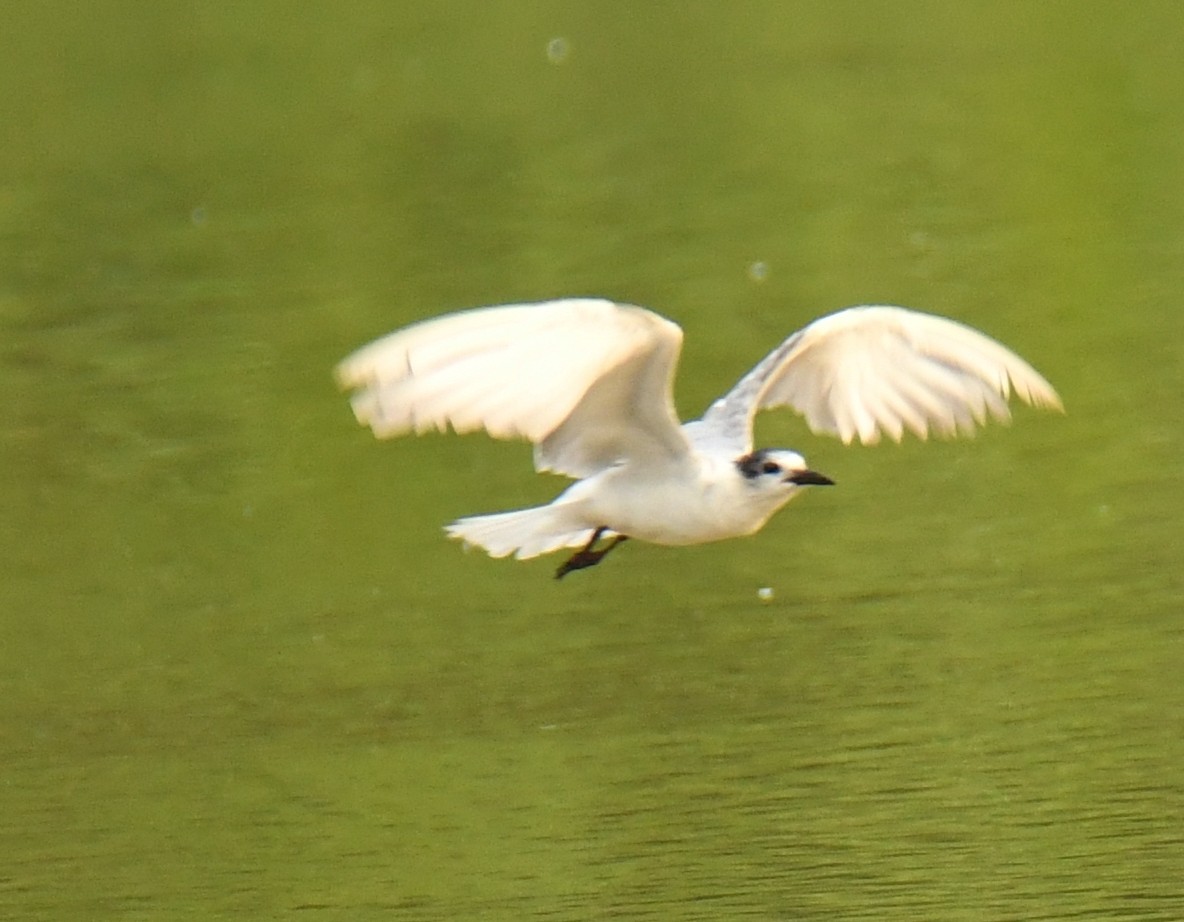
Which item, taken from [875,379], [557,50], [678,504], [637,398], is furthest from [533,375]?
[557,50]

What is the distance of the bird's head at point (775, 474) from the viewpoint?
933cm

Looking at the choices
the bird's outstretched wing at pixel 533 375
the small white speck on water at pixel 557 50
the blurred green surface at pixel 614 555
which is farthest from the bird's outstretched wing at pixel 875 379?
the small white speck on water at pixel 557 50

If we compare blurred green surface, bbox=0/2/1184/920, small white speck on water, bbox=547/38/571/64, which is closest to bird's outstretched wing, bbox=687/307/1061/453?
blurred green surface, bbox=0/2/1184/920

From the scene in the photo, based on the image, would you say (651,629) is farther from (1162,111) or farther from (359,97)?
(359,97)

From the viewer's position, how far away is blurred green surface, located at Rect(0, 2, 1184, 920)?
387 inches

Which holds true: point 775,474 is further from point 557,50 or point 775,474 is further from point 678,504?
point 557,50

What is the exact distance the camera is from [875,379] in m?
10.2

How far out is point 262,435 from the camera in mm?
15438

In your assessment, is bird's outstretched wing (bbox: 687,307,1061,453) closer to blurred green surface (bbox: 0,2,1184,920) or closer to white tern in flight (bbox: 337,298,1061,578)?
white tern in flight (bbox: 337,298,1061,578)

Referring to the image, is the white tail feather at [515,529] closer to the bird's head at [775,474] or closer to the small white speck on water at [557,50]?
the bird's head at [775,474]

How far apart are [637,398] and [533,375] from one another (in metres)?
0.63

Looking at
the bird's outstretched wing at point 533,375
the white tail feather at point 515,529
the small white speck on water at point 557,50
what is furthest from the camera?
the small white speck on water at point 557,50

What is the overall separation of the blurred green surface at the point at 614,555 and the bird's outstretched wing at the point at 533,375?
57.0 inches

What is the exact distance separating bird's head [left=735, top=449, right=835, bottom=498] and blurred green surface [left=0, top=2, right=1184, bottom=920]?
1135mm
